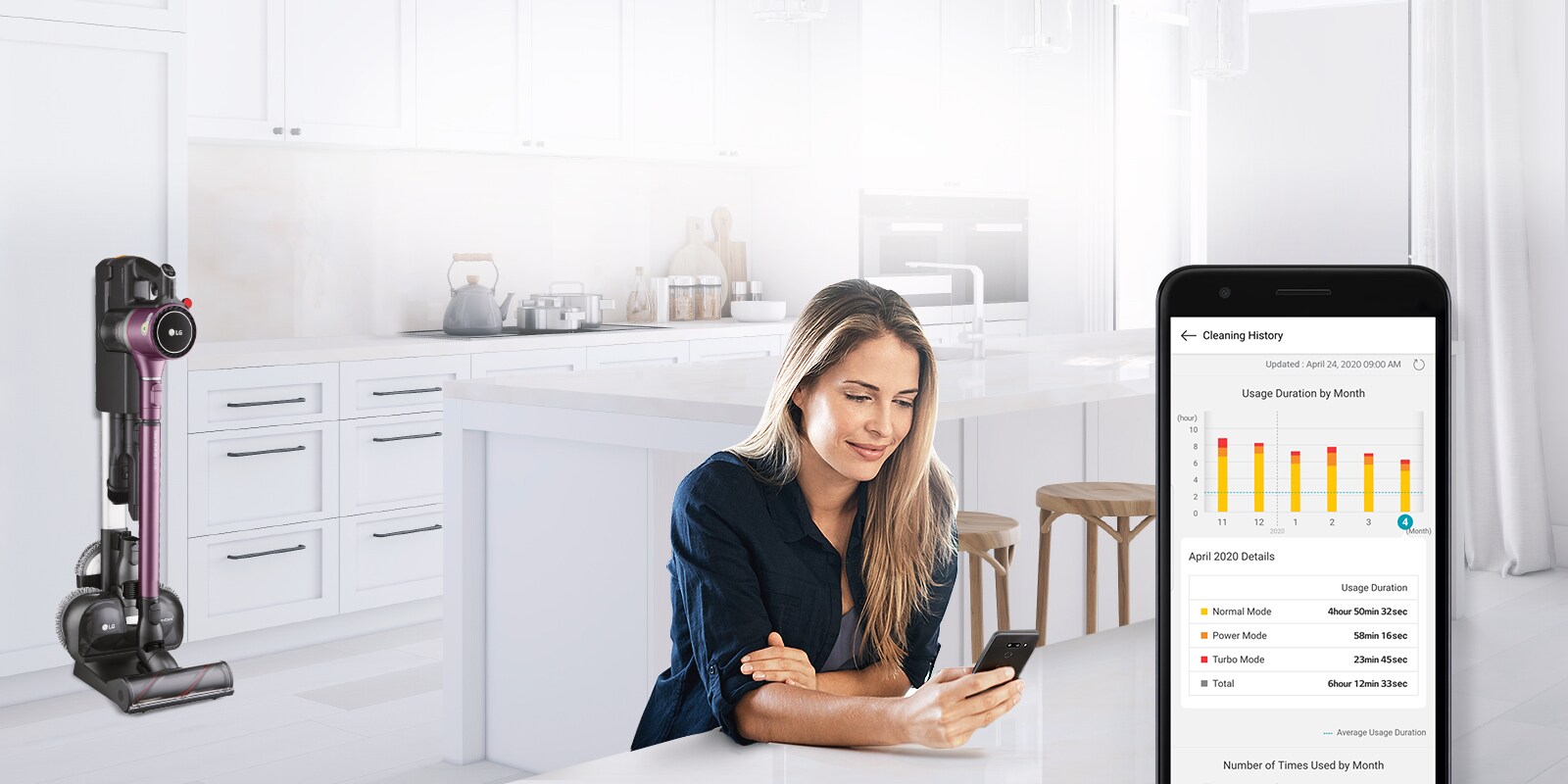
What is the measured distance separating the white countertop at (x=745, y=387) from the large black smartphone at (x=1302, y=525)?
5.76ft

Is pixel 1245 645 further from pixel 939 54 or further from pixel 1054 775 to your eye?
pixel 939 54

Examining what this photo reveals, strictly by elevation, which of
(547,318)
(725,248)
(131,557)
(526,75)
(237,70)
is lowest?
(131,557)

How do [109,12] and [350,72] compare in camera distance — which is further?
[350,72]

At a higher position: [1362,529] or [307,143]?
[307,143]

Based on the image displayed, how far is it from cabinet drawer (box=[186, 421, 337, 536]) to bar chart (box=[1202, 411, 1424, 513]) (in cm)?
355

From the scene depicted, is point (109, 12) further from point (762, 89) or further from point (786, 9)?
point (762, 89)

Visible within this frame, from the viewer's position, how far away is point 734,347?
5211 millimetres

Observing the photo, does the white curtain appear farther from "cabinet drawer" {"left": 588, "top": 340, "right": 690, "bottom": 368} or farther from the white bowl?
"cabinet drawer" {"left": 588, "top": 340, "right": 690, "bottom": 368}

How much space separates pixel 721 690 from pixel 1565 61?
4.95 m

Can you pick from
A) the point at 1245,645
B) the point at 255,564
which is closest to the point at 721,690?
the point at 1245,645

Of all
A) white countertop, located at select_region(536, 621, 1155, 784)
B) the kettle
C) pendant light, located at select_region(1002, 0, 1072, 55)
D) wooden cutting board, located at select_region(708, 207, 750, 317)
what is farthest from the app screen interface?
wooden cutting board, located at select_region(708, 207, 750, 317)

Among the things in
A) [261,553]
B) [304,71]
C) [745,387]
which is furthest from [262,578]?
[745,387]

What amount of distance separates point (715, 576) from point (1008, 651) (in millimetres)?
440

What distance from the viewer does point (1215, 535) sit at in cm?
65
